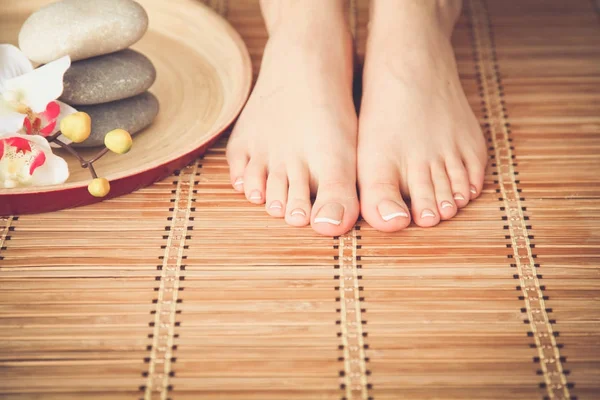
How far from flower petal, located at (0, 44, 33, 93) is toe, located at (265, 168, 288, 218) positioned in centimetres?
35

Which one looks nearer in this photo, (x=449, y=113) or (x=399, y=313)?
(x=399, y=313)

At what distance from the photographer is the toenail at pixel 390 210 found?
2.60 feet

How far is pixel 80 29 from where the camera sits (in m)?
0.83

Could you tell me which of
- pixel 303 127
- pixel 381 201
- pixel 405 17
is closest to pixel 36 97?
pixel 303 127

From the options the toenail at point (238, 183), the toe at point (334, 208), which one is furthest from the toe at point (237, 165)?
the toe at point (334, 208)

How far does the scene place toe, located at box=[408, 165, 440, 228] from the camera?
31.9 inches

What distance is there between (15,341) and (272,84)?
1.63ft

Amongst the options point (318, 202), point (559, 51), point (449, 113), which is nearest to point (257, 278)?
point (318, 202)

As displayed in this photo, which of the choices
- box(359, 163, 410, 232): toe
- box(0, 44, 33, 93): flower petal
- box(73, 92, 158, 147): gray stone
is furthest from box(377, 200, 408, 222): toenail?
box(0, 44, 33, 93): flower petal

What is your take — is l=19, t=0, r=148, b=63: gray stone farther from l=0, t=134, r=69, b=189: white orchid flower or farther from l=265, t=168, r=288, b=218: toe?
l=265, t=168, r=288, b=218: toe

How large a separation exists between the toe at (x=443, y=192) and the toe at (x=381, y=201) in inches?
1.9

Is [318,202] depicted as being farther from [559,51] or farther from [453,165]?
[559,51]

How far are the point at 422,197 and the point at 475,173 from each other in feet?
0.33

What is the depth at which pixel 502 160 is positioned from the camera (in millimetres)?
921
